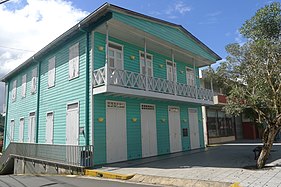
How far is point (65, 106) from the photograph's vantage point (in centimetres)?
1230

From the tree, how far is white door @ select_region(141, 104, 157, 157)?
5.13 m

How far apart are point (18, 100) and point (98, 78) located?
11.4 meters

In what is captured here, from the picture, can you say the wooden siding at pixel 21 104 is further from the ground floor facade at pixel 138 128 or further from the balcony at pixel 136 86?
the balcony at pixel 136 86

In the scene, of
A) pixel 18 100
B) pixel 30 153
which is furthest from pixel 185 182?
pixel 18 100

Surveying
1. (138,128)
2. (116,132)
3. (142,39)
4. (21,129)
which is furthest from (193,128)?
(21,129)

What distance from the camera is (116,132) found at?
11352mm

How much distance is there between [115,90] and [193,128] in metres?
9.17

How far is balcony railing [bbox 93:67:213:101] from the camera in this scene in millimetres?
10148

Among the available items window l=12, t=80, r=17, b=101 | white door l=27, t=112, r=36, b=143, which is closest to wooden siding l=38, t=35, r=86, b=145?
white door l=27, t=112, r=36, b=143

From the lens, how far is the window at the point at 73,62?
11866 millimetres

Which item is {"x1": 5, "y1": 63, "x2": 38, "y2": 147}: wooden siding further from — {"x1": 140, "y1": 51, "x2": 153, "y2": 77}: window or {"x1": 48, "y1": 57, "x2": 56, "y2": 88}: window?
{"x1": 140, "y1": 51, "x2": 153, "y2": 77}: window

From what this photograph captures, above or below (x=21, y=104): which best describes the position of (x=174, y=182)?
below

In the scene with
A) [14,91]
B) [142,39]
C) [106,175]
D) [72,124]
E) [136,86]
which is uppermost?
[142,39]

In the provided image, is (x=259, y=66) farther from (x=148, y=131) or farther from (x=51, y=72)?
(x=51, y=72)
